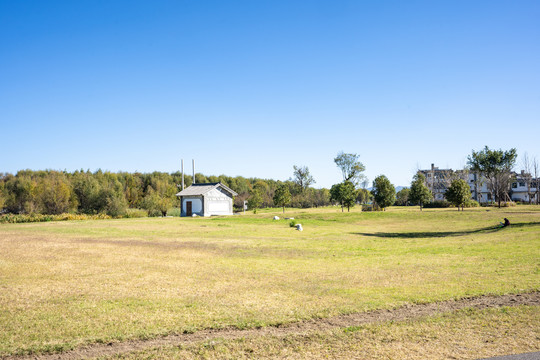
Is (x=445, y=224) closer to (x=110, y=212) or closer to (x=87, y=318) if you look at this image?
(x=87, y=318)

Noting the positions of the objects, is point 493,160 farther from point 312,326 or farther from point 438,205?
point 312,326

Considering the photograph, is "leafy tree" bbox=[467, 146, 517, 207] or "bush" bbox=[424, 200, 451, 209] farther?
"bush" bbox=[424, 200, 451, 209]

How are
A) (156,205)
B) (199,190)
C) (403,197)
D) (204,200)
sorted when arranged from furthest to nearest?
(403,197) < (156,205) < (199,190) < (204,200)

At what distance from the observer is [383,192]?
5978cm

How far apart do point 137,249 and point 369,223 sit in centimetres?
3009

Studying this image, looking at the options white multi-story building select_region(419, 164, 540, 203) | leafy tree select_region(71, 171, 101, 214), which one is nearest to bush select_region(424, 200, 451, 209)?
white multi-story building select_region(419, 164, 540, 203)

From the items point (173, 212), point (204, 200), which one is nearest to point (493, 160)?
point (204, 200)

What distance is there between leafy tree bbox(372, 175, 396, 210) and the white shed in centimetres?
2535

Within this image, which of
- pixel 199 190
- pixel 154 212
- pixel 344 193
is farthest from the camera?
pixel 344 193

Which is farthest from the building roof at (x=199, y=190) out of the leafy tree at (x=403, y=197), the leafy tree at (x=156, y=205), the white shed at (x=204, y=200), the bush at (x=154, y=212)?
the leafy tree at (x=403, y=197)

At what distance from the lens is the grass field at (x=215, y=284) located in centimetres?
792

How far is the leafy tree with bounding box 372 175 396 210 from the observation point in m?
59.5

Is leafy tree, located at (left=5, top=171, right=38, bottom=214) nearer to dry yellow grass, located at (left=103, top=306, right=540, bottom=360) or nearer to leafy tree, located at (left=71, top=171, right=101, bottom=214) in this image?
leafy tree, located at (left=71, top=171, right=101, bottom=214)

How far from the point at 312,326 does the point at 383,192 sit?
54.9 meters
